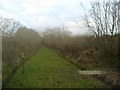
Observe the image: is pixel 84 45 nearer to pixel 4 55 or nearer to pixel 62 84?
pixel 4 55

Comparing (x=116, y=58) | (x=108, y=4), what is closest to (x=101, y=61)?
(x=116, y=58)

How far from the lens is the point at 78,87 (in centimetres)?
1003

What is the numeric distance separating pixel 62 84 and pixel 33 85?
1261 mm

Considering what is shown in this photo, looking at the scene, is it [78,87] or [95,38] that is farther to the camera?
[95,38]

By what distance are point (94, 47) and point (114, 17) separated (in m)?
4.44

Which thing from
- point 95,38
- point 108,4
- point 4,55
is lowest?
point 4,55

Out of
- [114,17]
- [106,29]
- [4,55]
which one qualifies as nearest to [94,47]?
[106,29]

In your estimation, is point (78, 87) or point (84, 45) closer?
point (78, 87)

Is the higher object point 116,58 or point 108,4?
point 108,4

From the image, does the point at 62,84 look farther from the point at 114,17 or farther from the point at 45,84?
the point at 114,17

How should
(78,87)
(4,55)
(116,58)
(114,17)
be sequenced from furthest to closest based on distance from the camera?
(114,17) < (116,58) < (4,55) < (78,87)

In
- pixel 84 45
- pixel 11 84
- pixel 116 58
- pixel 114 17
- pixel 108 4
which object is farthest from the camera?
pixel 84 45

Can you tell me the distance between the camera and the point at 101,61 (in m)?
20.8

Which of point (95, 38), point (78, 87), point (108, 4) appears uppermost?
point (108, 4)
